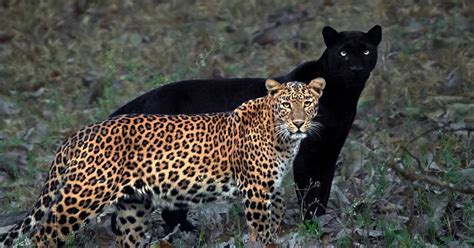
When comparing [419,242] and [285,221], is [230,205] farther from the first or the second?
[419,242]

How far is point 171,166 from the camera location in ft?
26.4

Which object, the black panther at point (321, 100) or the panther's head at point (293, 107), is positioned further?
the black panther at point (321, 100)

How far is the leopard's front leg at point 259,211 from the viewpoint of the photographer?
791 centimetres

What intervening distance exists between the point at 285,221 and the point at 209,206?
0.77 m

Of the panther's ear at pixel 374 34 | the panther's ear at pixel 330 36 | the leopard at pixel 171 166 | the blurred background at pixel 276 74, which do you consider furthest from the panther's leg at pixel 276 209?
the panther's ear at pixel 374 34

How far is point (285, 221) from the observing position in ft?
30.4

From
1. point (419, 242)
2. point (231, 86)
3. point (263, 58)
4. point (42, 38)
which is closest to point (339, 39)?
point (231, 86)

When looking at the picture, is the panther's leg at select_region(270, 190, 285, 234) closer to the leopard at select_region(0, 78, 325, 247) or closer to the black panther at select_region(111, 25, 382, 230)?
the leopard at select_region(0, 78, 325, 247)

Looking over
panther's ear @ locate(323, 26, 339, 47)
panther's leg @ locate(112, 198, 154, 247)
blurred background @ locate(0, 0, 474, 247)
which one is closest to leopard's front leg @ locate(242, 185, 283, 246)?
blurred background @ locate(0, 0, 474, 247)

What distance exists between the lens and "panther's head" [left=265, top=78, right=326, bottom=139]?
7.81 m

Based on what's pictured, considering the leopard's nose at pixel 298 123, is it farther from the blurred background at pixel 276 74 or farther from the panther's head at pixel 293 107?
the blurred background at pixel 276 74

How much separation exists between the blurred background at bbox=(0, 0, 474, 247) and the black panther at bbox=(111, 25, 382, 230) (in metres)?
0.33

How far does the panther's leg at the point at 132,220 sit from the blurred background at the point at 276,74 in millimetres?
395

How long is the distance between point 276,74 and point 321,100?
5.24 m
